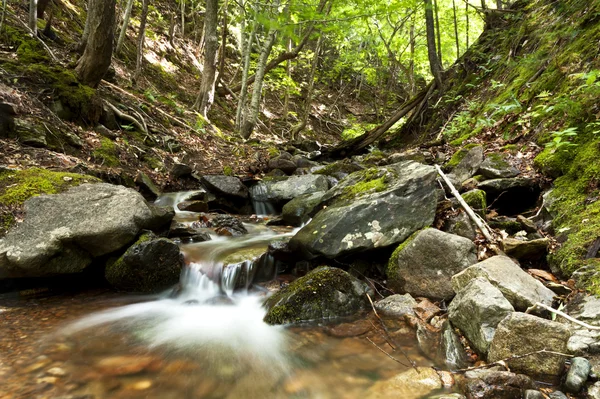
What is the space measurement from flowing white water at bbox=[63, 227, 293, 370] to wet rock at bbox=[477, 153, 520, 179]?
376 cm

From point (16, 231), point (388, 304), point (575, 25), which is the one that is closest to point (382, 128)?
point (575, 25)

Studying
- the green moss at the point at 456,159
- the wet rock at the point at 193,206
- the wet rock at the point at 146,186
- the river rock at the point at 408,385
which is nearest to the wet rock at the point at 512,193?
the green moss at the point at 456,159

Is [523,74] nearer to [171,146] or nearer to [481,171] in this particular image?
[481,171]

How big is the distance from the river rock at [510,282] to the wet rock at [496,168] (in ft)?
6.64

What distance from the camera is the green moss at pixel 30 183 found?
13.7ft

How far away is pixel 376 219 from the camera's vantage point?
14.5 feet

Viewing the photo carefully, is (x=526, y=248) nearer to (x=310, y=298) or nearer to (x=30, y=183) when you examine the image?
(x=310, y=298)

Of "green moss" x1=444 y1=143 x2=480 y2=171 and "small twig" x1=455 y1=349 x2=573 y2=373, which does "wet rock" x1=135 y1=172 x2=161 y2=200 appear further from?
"small twig" x1=455 y1=349 x2=573 y2=373

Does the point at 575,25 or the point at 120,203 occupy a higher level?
the point at 575,25

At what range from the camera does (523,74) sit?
7453 mm

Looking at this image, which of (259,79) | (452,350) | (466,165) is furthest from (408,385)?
(259,79)

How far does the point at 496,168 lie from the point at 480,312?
10.2ft

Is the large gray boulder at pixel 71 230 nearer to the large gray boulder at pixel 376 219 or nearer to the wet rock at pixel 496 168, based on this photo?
the large gray boulder at pixel 376 219

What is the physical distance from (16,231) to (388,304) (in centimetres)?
421
